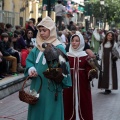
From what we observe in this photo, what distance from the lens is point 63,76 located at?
19.3 feet

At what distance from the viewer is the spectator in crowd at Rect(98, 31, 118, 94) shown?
13023 millimetres

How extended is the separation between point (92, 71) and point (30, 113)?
1.86 metres

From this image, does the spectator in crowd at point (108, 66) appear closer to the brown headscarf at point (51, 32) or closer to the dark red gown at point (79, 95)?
the dark red gown at point (79, 95)

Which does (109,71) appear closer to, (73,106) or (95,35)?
(73,106)

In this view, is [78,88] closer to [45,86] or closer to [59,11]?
[45,86]

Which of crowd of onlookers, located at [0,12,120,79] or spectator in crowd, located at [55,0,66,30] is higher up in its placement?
spectator in crowd, located at [55,0,66,30]

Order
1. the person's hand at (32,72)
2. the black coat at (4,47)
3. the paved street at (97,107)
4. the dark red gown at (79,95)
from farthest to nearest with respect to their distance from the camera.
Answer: the black coat at (4,47)
the paved street at (97,107)
the dark red gown at (79,95)
the person's hand at (32,72)

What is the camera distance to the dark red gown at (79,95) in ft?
25.9

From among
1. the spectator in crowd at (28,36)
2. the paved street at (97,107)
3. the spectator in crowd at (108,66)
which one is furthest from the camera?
the spectator in crowd at (28,36)

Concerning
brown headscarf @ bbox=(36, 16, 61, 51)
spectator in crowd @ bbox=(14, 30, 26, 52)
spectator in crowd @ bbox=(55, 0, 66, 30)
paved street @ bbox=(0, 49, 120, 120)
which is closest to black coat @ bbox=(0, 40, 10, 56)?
spectator in crowd @ bbox=(14, 30, 26, 52)

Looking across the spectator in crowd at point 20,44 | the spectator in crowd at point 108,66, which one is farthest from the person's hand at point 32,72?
the spectator in crowd at point 20,44

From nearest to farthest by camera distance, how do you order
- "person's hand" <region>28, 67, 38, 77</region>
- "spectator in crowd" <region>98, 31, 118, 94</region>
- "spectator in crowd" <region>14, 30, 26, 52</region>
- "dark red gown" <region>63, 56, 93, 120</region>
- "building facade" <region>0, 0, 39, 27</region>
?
"person's hand" <region>28, 67, 38, 77</region>, "dark red gown" <region>63, 56, 93, 120</region>, "spectator in crowd" <region>98, 31, 118, 94</region>, "spectator in crowd" <region>14, 30, 26, 52</region>, "building facade" <region>0, 0, 39, 27</region>

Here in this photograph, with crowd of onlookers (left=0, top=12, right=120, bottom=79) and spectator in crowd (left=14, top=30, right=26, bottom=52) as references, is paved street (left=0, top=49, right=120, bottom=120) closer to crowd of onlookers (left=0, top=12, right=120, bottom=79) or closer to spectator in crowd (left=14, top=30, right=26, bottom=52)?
crowd of onlookers (left=0, top=12, right=120, bottom=79)

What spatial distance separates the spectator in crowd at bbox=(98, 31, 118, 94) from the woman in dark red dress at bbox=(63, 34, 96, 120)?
4.93m
